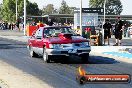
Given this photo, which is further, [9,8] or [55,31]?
[9,8]

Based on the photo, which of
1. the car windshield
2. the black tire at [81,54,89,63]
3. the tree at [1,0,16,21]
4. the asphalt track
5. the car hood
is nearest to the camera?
the asphalt track

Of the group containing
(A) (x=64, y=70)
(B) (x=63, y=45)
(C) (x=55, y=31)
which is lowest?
(A) (x=64, y=70)

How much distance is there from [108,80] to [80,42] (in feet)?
37.3

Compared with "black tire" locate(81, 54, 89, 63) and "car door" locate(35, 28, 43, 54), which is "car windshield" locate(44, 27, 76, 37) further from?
"black tire" locate(81, 54, 89, 63)

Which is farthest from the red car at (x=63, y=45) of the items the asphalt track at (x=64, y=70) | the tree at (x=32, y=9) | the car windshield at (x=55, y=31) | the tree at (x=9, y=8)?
the tree at (x=32, y=9)

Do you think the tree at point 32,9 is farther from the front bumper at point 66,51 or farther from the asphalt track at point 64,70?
the front bumper at point 66,51

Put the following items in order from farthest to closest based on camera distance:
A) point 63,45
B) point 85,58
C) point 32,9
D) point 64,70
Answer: point 32,9
point 85,58
point 63,45
point 64,70

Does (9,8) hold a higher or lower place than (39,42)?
higher

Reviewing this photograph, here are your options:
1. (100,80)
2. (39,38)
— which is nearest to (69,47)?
(39,38)

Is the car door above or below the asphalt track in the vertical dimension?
above

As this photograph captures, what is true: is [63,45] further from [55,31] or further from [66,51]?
[55,31]

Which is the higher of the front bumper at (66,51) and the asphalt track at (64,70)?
the front bumper at (66,51)

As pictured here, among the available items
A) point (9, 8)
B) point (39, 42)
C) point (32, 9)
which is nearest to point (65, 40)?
point (39, 42)

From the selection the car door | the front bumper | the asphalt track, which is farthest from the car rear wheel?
the car door
